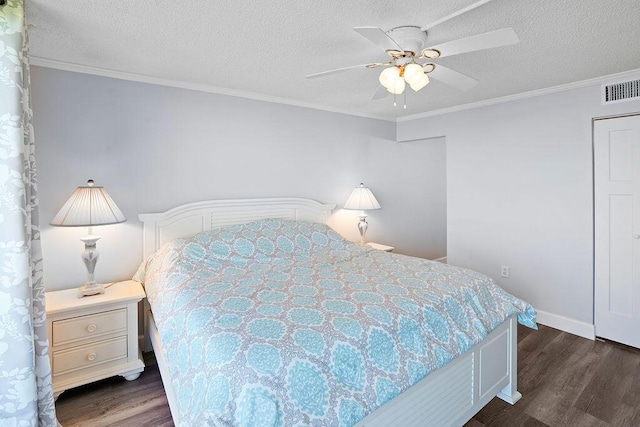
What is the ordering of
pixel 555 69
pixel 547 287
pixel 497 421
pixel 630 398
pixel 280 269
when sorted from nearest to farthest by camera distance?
1. pixel 497 421
2. pixel 630 398
3. pixel 280 269
4. pixel 555 69
5. pixel 547 287

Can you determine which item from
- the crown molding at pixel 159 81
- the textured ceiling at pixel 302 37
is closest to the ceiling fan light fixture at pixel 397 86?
the textured ceiling at pixel 302 37

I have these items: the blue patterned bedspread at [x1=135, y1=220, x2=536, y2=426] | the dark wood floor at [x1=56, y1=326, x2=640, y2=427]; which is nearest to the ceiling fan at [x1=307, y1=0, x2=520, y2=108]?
the blue patterned bedspread at [x1=135, y1=220, x2=536, y2=426]

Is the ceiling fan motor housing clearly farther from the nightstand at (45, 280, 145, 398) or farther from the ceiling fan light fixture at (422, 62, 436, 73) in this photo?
the nightstand at (45, 280, 145, 398)

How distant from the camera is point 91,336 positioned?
2193 millimetres

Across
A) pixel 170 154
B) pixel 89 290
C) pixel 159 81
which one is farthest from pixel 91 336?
pixel 159 81

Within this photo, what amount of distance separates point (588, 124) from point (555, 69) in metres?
0.71

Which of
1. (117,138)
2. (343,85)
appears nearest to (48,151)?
(117,138)

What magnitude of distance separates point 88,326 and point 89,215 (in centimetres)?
72

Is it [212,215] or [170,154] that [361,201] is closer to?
[212,215]

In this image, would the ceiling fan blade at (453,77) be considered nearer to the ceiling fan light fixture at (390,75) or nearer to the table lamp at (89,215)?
the ceiling fan light fixture at (390,75)

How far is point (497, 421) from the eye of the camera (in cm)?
195

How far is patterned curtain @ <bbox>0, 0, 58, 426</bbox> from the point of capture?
58.1 inches

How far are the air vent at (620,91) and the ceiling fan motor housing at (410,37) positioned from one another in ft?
6.48

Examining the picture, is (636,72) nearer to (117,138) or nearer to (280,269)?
(280,269)
